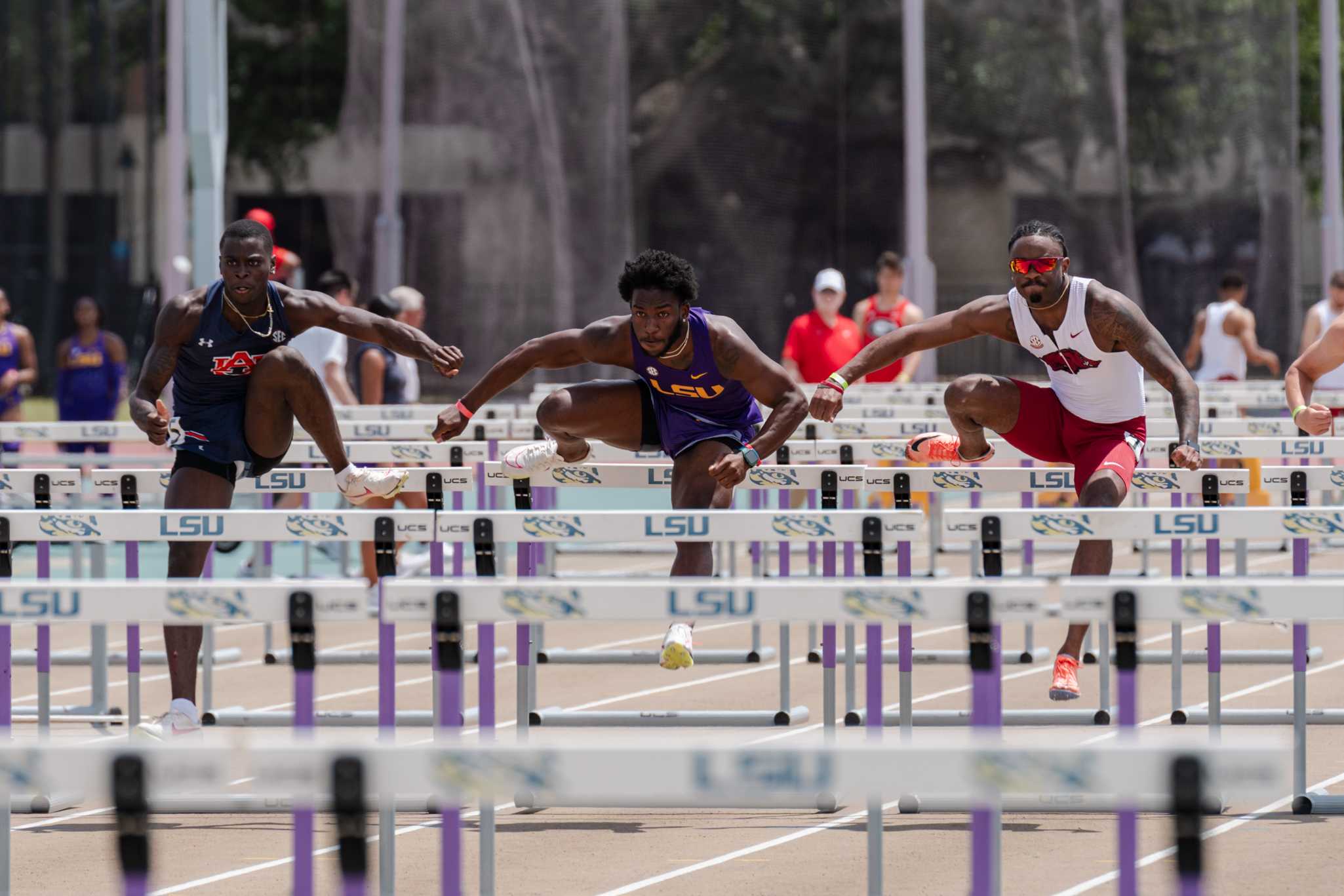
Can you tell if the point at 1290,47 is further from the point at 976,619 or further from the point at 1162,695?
the point at 976,619

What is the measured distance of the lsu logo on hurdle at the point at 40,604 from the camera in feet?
15.0

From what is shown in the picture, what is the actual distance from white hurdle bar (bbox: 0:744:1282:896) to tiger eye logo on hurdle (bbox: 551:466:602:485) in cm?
450

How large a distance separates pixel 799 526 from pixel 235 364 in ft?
9.83

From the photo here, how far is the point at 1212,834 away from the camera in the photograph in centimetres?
679

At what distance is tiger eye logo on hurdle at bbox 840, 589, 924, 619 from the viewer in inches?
178

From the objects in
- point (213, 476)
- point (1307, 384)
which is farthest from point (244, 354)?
point (1307, 384)

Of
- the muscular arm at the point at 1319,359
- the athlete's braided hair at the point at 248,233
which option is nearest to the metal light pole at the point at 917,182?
the muscular arm at the point at 1319,359

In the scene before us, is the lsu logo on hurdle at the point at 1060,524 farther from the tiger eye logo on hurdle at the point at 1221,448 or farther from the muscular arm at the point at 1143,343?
the tiger eye logo on hurdle at the point at 1221,448

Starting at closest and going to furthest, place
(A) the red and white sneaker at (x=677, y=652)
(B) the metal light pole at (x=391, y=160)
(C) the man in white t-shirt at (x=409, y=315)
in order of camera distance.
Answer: (A) the red and white sneaker at (x=677, y=652) < (C) the man in white t-shirt at (x=409, y=315) < (B) the metal light pole at (x=391, y=160)

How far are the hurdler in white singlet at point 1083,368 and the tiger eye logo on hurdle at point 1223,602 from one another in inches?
135

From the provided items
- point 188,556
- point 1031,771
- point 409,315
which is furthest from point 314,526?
point 409,315

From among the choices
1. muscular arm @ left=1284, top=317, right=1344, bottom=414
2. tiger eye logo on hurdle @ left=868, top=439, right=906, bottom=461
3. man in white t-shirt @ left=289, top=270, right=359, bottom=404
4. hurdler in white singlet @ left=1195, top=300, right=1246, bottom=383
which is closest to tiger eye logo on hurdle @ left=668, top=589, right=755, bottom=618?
tiger eye logo on hurdle @ left=868, top=439, right=906, bottom=461

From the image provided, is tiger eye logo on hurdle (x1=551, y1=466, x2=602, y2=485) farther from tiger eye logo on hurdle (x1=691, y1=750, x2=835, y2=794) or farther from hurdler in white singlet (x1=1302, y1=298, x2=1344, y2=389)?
hurdler in white singlet (x1=1302, y1=298, x2=1344, y2=389)

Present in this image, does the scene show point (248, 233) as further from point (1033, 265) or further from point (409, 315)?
point (409, 315)
